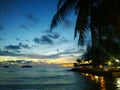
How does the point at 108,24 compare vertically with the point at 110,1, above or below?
below

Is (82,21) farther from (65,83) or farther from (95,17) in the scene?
(65,83)

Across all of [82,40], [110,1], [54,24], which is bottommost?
[82,40]

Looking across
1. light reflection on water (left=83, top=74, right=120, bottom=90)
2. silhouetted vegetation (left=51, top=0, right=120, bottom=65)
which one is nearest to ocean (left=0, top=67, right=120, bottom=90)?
light reflection on water (left=83, top=74, right=120, bottom=90)

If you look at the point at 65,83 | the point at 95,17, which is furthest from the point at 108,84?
the point at 95,17

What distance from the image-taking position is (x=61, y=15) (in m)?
14.0

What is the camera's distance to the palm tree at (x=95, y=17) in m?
13.8

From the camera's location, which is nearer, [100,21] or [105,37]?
[100,21]

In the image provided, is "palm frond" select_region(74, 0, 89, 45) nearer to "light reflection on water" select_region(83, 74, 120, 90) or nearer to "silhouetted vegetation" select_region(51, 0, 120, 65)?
"silhouetted vegetation" select_region(51, 0, 120, 65)

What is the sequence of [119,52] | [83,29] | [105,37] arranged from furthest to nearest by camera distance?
[119,52]
[105,37]
[83,29]

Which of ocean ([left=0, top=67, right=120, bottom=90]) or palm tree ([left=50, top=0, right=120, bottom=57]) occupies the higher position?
palm tree ([left=50, top=0, right=120, bottom=57])

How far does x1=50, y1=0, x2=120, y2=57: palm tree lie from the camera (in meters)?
13.8

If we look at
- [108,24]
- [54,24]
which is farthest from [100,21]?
[54,24]

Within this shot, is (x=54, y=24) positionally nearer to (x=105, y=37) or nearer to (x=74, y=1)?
(x=74, y=1)

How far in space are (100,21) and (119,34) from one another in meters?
1.21
